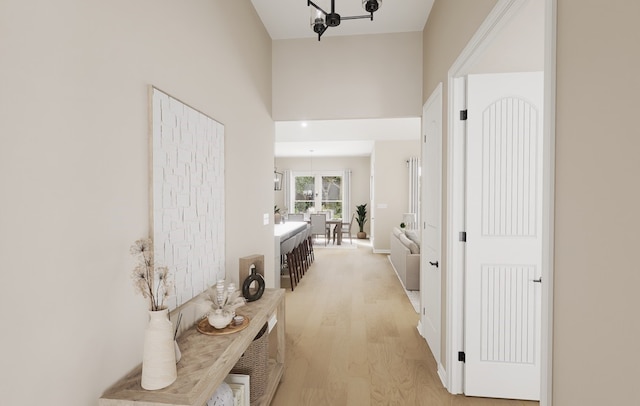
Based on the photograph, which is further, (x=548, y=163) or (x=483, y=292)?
(x=483, y=292)

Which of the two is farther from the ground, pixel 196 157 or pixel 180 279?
pixel 196 157

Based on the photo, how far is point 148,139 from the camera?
56.0 inches

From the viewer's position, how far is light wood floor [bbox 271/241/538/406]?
224cm

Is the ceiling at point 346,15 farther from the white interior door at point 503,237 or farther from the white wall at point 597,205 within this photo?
the white wall at point 597,205

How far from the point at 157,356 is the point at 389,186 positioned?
23.7 feet

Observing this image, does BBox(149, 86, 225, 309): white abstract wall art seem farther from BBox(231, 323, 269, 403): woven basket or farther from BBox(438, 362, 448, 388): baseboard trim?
BBox(438, 362, 448, 388): baseboard trim

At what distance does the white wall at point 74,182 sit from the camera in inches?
34.5

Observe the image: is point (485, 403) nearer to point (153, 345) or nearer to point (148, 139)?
point (153, 345)

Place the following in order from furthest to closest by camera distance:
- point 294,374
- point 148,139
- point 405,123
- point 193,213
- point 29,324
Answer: point 405,123 < point 294,374 < point 193,213 < point 148,139 < point 29,324

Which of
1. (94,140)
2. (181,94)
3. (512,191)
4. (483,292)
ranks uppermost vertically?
(181,94)

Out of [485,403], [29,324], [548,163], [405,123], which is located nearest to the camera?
[29,324]

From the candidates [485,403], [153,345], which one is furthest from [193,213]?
[485,403]

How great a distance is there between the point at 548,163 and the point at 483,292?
1458 millimetres

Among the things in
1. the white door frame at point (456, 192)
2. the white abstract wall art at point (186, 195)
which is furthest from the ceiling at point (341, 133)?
the white abstract wall art at point (186, 195)
